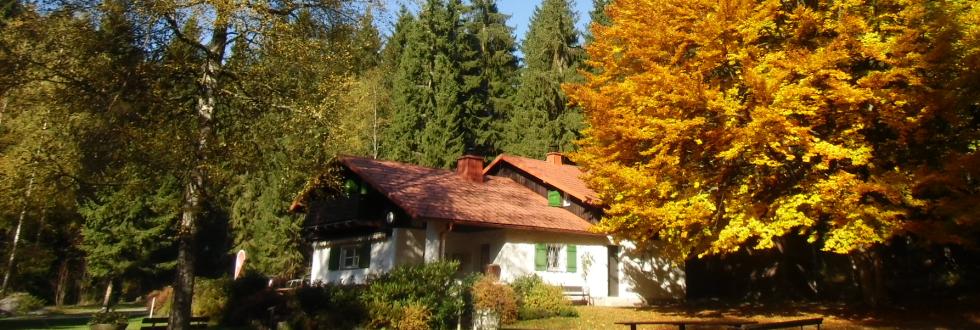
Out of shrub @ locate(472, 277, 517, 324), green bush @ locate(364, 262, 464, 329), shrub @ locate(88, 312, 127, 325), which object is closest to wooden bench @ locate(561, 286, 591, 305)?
shrub @ locate(472, 277, 517, 324)

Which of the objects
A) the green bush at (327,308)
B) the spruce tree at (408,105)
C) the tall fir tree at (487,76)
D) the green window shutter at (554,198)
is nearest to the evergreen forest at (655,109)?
the green bush at (327,308)

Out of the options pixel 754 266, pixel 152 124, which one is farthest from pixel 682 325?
pixel 754 266

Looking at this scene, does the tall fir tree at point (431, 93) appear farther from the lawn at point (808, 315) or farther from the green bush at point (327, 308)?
the green bush at point (327, 308)

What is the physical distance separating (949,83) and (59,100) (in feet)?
59.9

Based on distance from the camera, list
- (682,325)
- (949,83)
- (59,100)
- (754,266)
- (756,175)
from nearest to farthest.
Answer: (682,325), (949,83), (59,100), (756,175), (754,266)

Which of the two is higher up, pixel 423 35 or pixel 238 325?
pixel 423 35

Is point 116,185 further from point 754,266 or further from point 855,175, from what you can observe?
point 754,266

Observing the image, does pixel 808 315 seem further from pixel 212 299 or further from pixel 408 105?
pixel 408 105

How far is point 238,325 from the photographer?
61.8 feet

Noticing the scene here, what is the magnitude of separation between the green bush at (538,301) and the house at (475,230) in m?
2.65

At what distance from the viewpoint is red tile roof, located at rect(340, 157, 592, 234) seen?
20.3 m

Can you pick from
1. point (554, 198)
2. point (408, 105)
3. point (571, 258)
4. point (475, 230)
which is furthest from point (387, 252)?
point (408, 105)

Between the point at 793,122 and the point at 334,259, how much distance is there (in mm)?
17755

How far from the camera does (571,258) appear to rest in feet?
75.3
